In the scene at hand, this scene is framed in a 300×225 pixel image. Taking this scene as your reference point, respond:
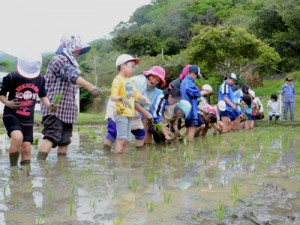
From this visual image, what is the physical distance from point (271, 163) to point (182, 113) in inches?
104

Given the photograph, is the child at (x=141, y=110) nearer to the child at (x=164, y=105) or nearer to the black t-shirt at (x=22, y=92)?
the child at (x=164, y=105)

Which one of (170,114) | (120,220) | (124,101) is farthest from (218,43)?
(120,220)

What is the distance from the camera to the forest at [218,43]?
24.8 metres

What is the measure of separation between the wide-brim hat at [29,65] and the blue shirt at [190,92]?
12.4 feet

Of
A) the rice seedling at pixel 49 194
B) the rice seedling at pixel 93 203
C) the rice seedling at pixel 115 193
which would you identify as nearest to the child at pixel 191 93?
the rice seedling at pixel 115 193

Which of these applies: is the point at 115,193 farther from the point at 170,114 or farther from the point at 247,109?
the point at 247,109

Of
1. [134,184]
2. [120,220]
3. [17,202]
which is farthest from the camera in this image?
[134,184]

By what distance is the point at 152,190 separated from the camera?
3594 mm

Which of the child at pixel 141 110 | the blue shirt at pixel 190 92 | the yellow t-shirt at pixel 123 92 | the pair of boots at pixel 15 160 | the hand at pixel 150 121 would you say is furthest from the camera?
the blue shirt at pixel 190 92

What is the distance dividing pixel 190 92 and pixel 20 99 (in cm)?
397

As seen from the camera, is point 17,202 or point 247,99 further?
point 247,99

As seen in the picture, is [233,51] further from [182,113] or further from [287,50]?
[182,113]

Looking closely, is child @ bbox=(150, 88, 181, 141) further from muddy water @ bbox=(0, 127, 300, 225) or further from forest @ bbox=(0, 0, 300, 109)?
forest @ bbox=(0, 0, 300, 109)

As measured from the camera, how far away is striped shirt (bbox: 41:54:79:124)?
18.1 feet
